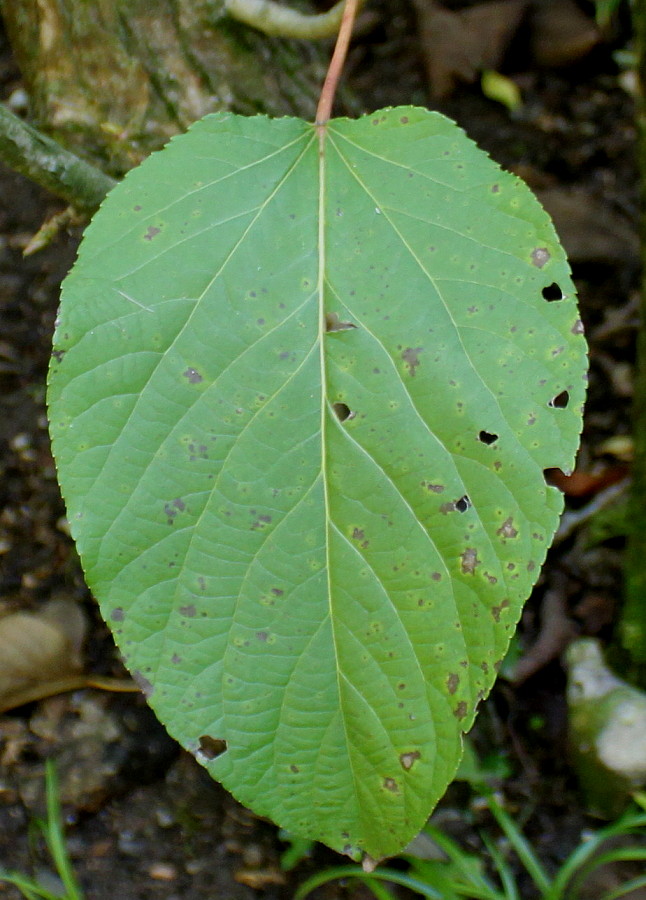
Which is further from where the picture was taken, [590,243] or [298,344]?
[590,243]

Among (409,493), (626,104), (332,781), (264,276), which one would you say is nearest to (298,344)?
(264,276)

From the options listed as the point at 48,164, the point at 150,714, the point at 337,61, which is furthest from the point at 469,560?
the point at 150,714

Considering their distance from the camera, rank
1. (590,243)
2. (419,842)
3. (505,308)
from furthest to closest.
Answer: (590,243) → (419,842) → (505,308)

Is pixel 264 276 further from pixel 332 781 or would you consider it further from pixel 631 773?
pixel 631 773

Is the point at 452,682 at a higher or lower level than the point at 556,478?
higher

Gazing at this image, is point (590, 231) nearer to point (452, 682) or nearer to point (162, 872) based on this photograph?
point (452, 682)

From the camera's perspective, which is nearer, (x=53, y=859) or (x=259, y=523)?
(x=259, y=523)
